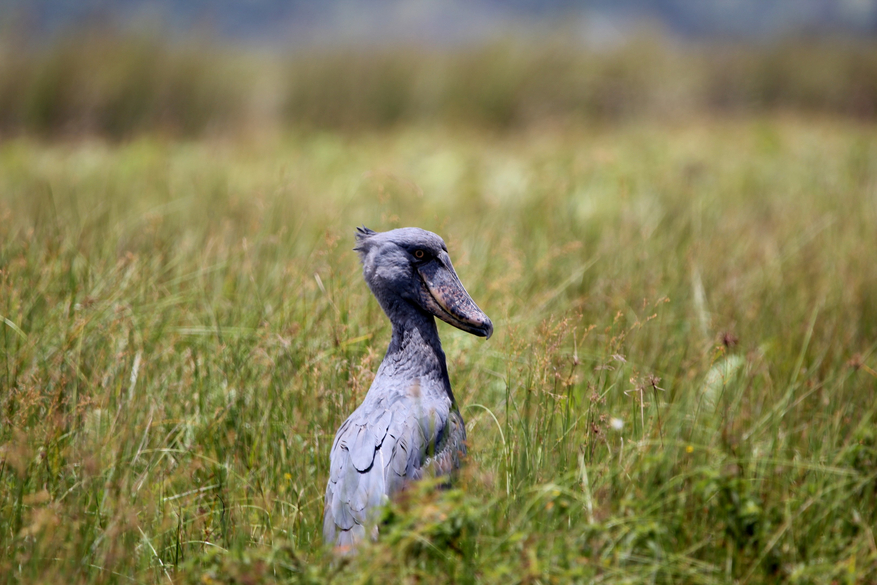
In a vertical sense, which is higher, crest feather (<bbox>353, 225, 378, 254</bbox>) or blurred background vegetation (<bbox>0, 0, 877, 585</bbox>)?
crest feather (<bbox>353, 225, 378, 254</bbox>)

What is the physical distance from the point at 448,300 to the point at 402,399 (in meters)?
0.34

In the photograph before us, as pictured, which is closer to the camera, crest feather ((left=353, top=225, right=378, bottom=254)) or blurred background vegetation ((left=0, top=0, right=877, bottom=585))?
blurred background vegetation ((left=0, top=0, right=877, bottom=585))

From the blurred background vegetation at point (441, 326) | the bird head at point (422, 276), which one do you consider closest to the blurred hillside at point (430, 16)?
the blurred background vegetation at point (441, 326)

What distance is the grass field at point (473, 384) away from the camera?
1.90 m

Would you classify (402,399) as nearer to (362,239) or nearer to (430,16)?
(362,239)

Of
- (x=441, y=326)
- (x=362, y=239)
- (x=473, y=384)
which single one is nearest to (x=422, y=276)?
(x=362, y=239)

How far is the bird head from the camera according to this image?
2320mm

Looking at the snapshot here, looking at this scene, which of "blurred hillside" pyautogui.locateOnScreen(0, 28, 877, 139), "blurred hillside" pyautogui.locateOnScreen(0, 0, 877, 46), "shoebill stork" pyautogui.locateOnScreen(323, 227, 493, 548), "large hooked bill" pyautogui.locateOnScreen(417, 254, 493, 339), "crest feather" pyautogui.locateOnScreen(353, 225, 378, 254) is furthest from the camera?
"blurred hillside" pyautogui.locateOnScreen(0, 0, 877, 46)

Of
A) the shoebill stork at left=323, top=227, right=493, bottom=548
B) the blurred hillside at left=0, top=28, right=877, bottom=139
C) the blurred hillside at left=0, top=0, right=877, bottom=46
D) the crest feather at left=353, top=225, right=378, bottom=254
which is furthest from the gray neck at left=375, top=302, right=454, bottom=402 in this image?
the blurred hillside at left=0, top=0, right=877, bottom=46

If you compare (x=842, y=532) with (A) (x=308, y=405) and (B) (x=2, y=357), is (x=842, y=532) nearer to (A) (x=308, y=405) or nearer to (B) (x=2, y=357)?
(A) (x=308, y=405)

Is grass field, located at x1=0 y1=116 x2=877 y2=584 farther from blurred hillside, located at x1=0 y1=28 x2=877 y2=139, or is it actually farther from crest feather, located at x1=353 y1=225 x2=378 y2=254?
blurred hillside, located at x1=0 y1=28 x2=877 y2=139

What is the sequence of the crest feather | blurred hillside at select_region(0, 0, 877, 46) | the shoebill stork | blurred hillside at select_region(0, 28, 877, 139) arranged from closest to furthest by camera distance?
the shoebill stork → the crest feather → blurred hillside at select_region(0, 28, 877, 139) → blurred hillside at select_region(0, 0, 877, 46)

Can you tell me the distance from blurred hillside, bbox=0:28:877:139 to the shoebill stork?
6696 millimetres

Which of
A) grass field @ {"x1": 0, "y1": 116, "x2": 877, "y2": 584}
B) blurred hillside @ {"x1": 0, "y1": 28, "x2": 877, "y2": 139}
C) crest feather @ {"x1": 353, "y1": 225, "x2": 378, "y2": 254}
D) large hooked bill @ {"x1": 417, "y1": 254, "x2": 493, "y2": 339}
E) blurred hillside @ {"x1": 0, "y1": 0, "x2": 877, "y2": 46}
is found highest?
blurred hillside @ {"x1": 0, "y1": 0, "x2": 877, "y2": 46}
